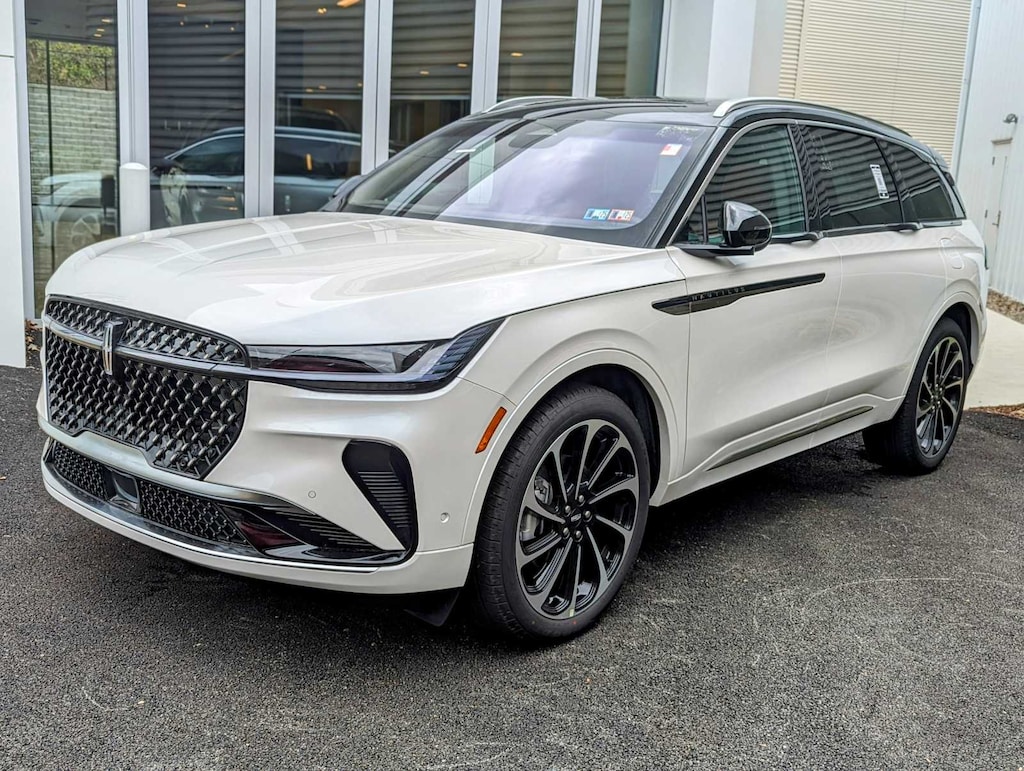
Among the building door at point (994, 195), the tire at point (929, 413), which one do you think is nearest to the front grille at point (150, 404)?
the tire at point (929, 413)

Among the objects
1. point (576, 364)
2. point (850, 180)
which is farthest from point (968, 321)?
point (576, 364)

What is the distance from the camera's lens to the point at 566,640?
342cm

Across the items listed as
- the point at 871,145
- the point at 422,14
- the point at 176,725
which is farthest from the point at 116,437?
the point at 422,14

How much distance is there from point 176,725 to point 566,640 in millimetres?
1231

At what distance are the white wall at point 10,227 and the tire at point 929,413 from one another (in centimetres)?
514

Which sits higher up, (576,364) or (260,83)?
(260,83)

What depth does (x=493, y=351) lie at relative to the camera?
9.67 feet

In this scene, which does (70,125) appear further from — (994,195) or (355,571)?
(994,195)

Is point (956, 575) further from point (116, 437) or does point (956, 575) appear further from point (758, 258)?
point (116, 437)

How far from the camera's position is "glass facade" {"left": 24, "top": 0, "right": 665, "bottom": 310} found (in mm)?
8047

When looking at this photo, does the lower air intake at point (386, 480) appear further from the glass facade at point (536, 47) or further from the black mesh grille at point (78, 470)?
the glass facade at point (536, 47)

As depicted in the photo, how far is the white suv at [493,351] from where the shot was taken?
2.83 metres

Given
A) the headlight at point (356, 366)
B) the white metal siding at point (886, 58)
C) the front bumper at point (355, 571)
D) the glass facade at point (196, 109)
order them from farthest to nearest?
1. the white metal siding at point (886, 58)
2. the glass facade at point (196, 109)
3. the front bumper at point (355, 571)
4. the headlight at point (356, 366)

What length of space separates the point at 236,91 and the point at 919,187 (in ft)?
18.6
